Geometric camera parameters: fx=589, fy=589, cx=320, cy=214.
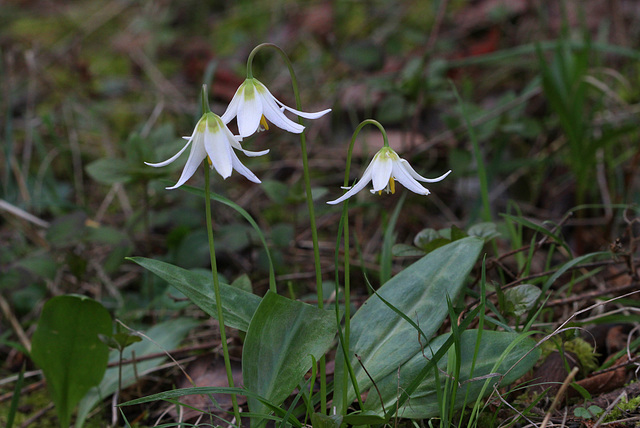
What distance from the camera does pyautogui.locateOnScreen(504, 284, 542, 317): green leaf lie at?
1.64m

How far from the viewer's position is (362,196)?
3326 mm

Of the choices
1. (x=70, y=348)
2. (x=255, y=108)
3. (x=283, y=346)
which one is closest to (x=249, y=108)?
(x=255, y=108)

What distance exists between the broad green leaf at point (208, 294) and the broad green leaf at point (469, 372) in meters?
0.42

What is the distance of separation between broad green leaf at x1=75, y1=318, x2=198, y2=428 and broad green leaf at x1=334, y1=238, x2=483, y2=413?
638 mm

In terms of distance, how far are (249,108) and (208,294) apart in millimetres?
540

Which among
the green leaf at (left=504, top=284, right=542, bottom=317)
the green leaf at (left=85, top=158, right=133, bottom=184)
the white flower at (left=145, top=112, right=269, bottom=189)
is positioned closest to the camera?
the white flower at (left=145, top=112, right=269, bottom=189)

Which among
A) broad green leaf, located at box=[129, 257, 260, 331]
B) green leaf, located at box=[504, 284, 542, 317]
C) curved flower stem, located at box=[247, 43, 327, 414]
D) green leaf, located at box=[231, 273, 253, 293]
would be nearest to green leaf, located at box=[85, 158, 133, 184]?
green leaf, located at box=[231, 273, 253, 293]

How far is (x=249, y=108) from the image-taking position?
1.38 m

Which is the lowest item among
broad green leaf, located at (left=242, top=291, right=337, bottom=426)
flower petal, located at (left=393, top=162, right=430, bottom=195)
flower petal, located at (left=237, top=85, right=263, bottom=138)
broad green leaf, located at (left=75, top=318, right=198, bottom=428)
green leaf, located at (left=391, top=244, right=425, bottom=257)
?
broad green leaf, located at (left=75, top=318, right=198, bottom=428)

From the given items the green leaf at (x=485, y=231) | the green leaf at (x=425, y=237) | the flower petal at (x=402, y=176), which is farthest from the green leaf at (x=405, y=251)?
the flower petal at (x=402, y=176)

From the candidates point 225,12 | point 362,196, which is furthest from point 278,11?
point 362,196

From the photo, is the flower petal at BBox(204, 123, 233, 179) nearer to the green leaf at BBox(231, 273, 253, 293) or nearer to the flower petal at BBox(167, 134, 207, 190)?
the flower petal at BBox(167, 134, 207, 190)

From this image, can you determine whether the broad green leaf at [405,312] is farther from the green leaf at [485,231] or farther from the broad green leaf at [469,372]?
the green leaf at [485,231]

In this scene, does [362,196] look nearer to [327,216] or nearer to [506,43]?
[327,216]
